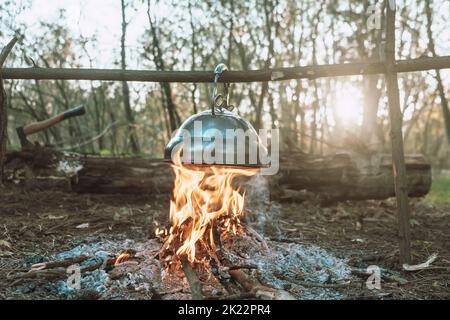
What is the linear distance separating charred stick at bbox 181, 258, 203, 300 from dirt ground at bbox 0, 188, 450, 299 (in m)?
0.34

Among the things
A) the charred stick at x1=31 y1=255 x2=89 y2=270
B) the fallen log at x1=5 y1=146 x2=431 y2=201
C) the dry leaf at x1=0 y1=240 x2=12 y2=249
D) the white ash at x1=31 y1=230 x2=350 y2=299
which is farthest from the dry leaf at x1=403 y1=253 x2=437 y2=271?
the dry leaf at x1=0 y1=240 x2=12 y2=249

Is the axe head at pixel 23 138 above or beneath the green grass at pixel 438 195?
above

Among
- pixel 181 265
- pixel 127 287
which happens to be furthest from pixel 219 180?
pixel 127 287

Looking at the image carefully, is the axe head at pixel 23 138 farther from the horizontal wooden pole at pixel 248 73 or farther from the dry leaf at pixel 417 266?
the dry leaf at pixel 417 266

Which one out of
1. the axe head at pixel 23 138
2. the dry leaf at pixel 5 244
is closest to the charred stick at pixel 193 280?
the dry leaf at pixel 5 244

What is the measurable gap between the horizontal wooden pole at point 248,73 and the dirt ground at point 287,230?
1.55 meters

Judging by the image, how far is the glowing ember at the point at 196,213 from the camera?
3342mm

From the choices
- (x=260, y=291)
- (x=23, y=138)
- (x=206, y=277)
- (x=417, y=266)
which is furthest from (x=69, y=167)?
(x=417, y=266)

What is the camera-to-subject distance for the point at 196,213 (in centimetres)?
355

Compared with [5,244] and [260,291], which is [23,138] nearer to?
[5,244]

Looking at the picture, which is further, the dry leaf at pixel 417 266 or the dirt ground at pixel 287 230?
the dry leaf at pixel 417 266

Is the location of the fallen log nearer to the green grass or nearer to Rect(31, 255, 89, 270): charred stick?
the green grass

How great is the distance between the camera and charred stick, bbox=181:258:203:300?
8.89 feet

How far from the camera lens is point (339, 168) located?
21.0 ft
